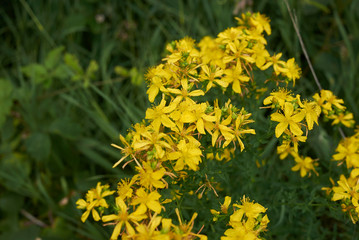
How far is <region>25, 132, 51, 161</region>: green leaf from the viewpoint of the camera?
2410 mm

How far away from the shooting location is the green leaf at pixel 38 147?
2410 mm

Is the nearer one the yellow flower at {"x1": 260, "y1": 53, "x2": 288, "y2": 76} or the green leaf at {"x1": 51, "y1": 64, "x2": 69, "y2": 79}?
the yellow flower at {"x1": 260, "y1": 53, "x2": 288, "y2": 76}

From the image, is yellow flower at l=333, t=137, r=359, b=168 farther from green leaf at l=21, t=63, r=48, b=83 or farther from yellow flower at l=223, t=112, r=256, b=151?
green leaf at l=21, t=63, r=48, b=83

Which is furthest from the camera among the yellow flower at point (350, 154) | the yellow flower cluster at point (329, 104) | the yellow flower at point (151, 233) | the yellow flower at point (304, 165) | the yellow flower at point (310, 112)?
the yellow flower at point (304, 165)

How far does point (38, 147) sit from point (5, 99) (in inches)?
18.3

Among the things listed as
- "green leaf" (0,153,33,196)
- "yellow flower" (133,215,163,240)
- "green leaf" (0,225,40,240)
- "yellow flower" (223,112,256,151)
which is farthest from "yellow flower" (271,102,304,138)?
"green leaf" (0,153,33,196)

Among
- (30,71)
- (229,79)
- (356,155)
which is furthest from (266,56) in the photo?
(30,71)

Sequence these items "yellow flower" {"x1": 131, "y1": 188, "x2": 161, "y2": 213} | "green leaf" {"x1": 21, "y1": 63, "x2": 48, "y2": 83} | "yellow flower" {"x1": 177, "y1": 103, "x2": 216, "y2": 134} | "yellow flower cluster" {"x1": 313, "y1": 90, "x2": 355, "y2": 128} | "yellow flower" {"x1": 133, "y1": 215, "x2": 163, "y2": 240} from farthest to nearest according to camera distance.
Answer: "green leaf" {"x1": 21, "y1": 63, "x2": 48, "y2": 83}
"yellow flower cluster" {"x1": 313, "y1": 90, "x2": 355, "y2": 128}
"yellow flower" {"x1": 177, "y1": 103, "x2": 216, "y2": 134}
"yellow flower" {"x1": 131, "y1": 188, "x2": 161, "y2": 213}
"yellow flower" {"x1": 133, "y1": 215, "x2": 163, "y2": 240}

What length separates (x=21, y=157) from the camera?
266cm

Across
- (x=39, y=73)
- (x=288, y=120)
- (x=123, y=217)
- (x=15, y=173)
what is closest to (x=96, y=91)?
(x=39, y=73)

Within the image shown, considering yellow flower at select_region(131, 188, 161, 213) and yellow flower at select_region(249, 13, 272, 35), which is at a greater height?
yellow flower at select_region(249, 13, 272, 35)

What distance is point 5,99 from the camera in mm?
2500

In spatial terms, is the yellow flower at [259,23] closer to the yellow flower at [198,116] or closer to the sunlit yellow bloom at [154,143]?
the yellow flower at [198,116]

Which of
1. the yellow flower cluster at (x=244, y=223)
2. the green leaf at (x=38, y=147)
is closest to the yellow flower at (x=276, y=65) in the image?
the yellow flower cluster at (x=244, y=223)
